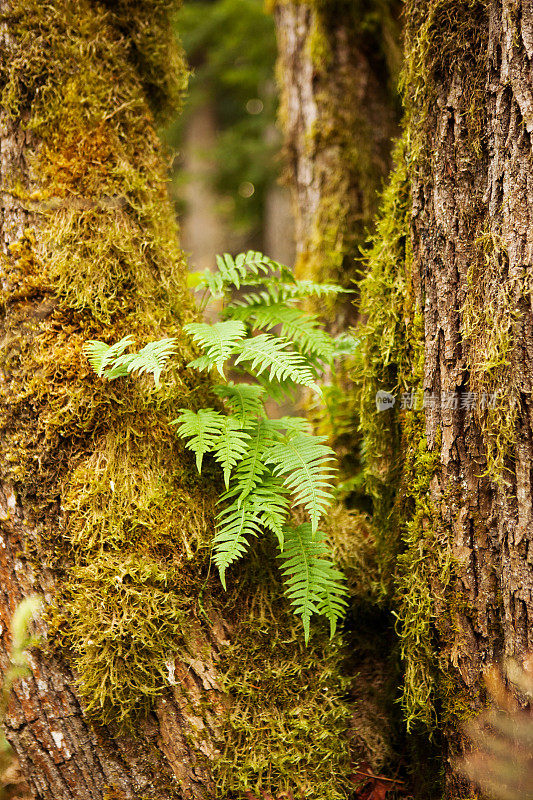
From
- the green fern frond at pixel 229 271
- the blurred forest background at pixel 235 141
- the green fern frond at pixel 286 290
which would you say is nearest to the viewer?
the green fern frond at pixel 229 271

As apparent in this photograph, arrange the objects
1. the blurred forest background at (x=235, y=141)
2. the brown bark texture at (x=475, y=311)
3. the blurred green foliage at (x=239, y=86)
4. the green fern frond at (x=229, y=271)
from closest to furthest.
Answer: the brown bark texture at (x=475, y=311) < the green fern frond at (x=229, y=271) < the blurred green foliage at (x=239, y=86) < the blurred forest background at (x=235, y=141)

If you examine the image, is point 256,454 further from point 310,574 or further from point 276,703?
point 276,703

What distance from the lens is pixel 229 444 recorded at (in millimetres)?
2021

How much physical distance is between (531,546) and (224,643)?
122 centimetres

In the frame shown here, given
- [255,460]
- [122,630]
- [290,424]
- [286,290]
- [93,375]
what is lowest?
[122,630]

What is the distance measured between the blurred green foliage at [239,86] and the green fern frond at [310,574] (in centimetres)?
884

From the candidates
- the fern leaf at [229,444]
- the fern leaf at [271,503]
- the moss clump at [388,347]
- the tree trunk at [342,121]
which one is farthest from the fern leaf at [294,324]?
the tree trunk at [342,121]

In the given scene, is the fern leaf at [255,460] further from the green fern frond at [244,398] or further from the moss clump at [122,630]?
the moss clump at [122,630]

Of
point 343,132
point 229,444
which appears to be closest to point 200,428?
point 229,444

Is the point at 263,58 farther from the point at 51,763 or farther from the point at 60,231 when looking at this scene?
the point at 51,763

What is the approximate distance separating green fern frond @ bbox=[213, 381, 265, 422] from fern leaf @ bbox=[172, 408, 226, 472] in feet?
0.35

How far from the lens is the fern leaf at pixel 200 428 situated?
2016 millimetres

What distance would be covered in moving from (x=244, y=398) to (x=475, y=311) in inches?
38.6

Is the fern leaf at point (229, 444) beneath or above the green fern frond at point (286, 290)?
beneath
